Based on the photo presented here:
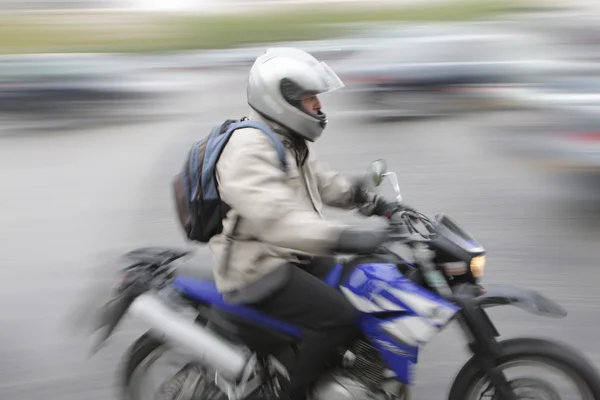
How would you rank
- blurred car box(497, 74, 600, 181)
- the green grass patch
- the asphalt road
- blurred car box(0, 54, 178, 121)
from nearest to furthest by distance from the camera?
the asphalt road < blurred car box(497, 74, 600, 181) < blurred car box(0, 54, 178, 121) < the green grass patch

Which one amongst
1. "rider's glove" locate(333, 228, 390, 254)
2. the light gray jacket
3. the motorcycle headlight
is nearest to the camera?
"rider's glove" locate(333, 228, 390, 254)

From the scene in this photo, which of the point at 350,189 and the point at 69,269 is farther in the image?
the point at 69,269

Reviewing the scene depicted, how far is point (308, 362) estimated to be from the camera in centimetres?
317

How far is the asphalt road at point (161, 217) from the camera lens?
4645 mm

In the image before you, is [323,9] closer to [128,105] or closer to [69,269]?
[128,105]

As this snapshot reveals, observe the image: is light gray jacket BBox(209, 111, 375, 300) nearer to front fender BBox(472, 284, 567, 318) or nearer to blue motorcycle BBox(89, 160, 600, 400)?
blue motorcycle BBox(89, 160, 600, 400)

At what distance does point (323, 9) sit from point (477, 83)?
22.6 m

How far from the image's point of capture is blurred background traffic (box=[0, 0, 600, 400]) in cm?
509

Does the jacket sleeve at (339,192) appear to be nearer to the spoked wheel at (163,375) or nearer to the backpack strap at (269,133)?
the backpack strap at (269,133)

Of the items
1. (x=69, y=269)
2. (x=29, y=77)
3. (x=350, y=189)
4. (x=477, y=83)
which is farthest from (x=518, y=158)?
(x=29, y=77)

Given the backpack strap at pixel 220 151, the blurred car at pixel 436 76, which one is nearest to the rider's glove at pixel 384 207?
the backpack strap at pixel 220 151

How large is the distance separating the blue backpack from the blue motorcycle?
322mm

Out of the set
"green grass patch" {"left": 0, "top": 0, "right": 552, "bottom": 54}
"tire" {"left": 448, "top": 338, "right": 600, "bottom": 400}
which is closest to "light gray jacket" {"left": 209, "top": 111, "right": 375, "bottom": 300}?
"tire" {"left": 448, "top": 338, "right": 600, "bottom": 400}

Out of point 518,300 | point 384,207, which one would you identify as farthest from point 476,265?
point 384,207
